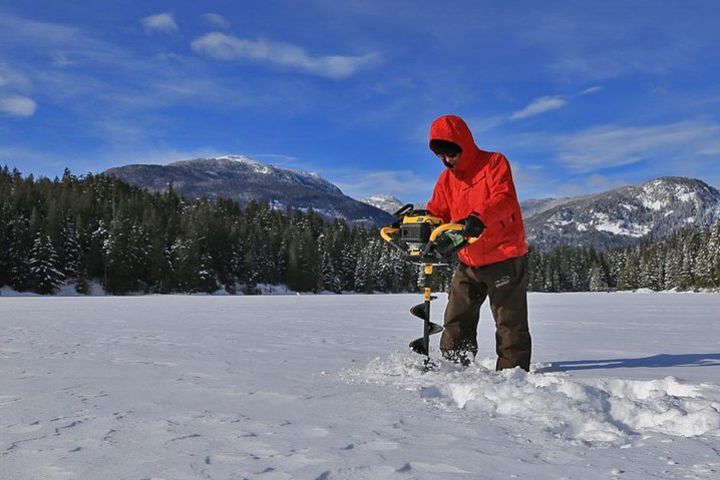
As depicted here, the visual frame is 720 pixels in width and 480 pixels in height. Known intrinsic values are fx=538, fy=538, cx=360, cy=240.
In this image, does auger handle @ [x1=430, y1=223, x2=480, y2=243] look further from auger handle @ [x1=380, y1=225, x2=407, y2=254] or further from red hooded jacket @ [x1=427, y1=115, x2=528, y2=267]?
auger handle @ [x1=380, y1=225, x2=407, y2=254]

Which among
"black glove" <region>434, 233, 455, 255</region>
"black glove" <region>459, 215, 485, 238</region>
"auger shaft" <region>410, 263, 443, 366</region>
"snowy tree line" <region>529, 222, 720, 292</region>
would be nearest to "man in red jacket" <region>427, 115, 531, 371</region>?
"auger shaft" <region>410, 263, 443, 366</region>

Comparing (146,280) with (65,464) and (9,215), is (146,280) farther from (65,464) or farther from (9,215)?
(65,464)

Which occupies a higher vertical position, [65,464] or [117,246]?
[117,246]

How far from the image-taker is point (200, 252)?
67312mm

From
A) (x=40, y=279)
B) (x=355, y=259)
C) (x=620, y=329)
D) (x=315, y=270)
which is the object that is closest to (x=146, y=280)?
(x=40, y=279)

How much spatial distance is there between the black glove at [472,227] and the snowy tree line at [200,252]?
189 ft

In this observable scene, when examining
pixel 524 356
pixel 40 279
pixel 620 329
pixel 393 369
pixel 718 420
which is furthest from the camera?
pixel 40 279

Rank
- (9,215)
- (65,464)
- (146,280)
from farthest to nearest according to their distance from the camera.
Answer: (146,280) < (9,215) < (65,464)

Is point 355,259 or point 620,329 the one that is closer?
point 620,329

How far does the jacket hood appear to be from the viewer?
4.58 metres

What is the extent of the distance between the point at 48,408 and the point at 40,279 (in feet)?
188

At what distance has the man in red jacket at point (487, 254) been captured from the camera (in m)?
4.51

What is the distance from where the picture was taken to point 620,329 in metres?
9.77

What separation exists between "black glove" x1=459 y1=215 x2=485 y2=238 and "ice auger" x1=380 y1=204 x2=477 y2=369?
0.15 feet
